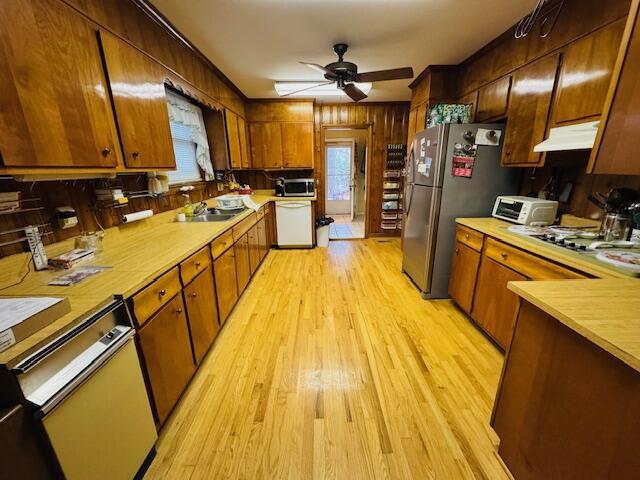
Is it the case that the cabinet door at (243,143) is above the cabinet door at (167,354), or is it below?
above

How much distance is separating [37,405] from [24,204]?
1.05 m

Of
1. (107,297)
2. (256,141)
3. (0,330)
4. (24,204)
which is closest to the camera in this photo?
(0,330)

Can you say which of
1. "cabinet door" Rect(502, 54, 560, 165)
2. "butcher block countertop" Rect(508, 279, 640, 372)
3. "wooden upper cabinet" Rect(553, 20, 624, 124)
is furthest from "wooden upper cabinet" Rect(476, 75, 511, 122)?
"butcher block countertop" Rect(508, 279, 640, 372)

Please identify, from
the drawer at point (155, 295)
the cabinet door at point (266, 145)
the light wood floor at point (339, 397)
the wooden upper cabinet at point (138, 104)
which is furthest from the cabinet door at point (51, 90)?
the cabinet door at point (266, 145)

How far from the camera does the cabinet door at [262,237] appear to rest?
3457 millimetres

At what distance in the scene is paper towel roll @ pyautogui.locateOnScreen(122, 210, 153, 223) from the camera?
175 centimetres

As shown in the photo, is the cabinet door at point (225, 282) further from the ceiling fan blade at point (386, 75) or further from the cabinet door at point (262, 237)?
the ceiling fan blade at point (386, 75)

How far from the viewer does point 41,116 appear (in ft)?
3.46

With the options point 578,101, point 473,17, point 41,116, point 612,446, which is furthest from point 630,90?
point 41,116

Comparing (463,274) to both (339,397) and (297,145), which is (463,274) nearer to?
(339,397)

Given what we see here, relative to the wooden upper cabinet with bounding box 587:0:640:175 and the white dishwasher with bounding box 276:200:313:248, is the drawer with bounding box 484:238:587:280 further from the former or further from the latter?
the white dishwasher with bounding box 276:200:313:248

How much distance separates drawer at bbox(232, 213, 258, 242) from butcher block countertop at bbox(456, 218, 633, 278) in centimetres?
213

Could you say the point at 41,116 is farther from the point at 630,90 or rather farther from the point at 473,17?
the point at 473,17

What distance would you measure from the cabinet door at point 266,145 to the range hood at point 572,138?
343 cm
